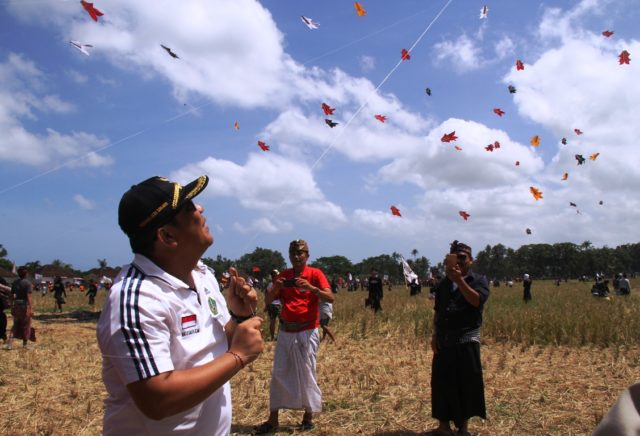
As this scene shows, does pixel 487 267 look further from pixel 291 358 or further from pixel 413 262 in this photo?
pixel 291 358

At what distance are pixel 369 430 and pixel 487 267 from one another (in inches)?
5207

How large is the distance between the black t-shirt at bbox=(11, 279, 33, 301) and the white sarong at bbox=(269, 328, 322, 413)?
8097mm

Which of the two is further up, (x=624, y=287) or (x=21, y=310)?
(x=21, y=310)

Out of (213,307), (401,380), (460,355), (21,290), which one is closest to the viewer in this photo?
(213,307)

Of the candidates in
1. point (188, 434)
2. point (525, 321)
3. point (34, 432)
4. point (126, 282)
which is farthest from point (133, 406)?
point (525, 321)

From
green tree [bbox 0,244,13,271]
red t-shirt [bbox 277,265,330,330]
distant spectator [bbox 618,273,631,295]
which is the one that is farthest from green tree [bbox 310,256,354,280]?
Answer: red t-shirt [bbox 277,265,330,330]

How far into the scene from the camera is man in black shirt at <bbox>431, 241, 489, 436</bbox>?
4.75 m

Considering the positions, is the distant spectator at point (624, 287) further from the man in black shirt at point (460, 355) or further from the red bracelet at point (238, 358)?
the red bracelet at point (238, 358)

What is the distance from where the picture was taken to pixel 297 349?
5.12m

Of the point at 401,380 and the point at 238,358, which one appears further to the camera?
the point at 401,380

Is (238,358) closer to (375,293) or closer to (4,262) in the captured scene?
(375,293)

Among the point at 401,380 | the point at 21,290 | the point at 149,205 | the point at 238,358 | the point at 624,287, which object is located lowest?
Answer: the point at 401,380

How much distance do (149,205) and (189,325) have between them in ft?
1.42

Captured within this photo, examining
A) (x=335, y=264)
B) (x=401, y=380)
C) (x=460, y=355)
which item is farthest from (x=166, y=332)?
(x=335, y=264)
